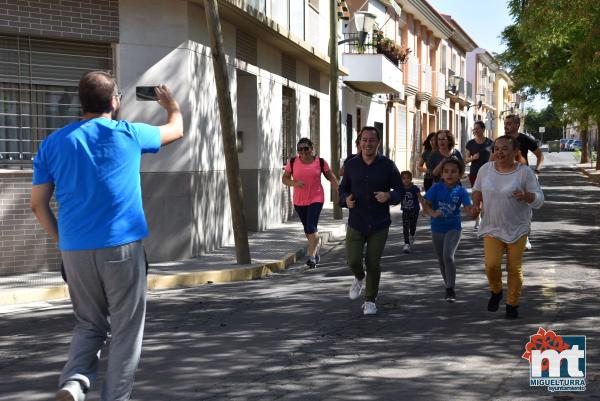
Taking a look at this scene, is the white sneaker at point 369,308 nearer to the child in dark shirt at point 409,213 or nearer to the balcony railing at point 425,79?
the child in dark shirt at point 409,213

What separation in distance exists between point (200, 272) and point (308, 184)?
6.49ft

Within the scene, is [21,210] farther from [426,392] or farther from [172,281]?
[426,392]

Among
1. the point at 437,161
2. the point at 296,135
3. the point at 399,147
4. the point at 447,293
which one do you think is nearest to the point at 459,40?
the point at 399,147

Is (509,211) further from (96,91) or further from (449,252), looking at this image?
(96,91)

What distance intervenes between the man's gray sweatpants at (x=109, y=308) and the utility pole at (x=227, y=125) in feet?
24.8

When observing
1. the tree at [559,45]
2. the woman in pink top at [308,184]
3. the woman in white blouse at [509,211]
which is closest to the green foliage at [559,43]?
the tree at [559,45]

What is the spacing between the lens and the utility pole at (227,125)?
11664 millimetres

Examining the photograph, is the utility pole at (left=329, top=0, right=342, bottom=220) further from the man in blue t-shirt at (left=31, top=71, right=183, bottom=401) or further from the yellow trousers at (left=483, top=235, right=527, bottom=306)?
the man in blue t-shirt at (left=31, top=71, right=183, bottom=401)

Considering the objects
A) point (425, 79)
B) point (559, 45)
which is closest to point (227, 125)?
point (559, 45)

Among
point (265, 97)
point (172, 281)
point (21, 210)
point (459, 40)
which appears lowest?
point (172, 281)

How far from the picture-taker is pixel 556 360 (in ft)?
20.3

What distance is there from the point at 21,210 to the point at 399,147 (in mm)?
27680

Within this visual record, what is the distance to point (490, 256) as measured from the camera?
7785 mm

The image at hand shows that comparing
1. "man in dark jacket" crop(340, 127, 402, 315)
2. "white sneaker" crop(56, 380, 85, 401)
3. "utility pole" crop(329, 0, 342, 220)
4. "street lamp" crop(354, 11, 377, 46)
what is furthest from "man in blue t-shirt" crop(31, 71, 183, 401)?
"street lamp" crop(354, 11, 377, 46)
